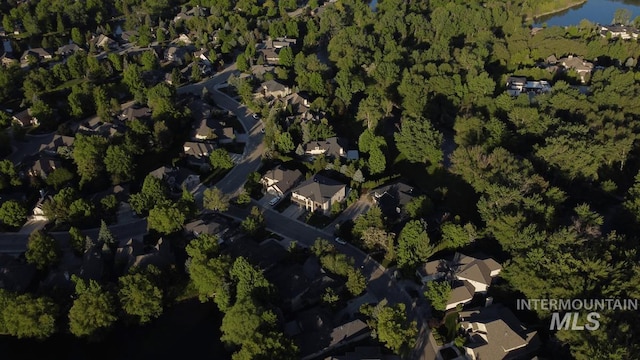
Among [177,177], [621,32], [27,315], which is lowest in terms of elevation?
[177,177]

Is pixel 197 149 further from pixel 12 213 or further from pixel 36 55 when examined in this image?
pixel 36 55

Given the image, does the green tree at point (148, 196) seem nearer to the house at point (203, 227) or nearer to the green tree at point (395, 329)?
the house at point (203, 227)

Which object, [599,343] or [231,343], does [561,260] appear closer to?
[599,343]

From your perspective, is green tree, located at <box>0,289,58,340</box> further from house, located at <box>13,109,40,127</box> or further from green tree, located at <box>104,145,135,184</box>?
house, located at <box>13,109,40,127</box>

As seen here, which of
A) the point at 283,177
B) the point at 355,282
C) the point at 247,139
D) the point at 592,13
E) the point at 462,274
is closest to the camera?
the point at 355,282

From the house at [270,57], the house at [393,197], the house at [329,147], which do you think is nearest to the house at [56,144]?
the house at [329,147]

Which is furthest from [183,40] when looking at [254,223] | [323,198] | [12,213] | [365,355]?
[365,355]

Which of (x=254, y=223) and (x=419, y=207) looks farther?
(x=419, y=207)
